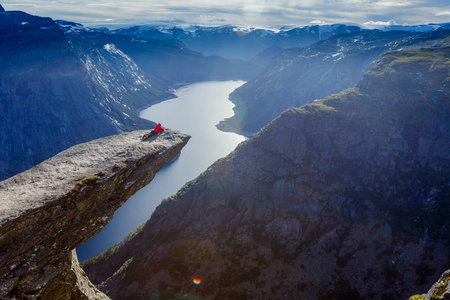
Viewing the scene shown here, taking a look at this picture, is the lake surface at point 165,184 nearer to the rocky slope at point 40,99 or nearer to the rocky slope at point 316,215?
the rocky slope at point 316,215

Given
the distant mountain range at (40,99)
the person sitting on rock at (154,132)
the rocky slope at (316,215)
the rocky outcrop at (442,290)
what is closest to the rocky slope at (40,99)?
the distant mountain range at (40,99)

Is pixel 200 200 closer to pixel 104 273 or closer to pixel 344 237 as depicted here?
pixel 104 273

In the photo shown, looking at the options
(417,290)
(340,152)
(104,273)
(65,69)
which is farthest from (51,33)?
(417,290)

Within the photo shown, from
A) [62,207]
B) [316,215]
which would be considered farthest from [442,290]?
[316,215]

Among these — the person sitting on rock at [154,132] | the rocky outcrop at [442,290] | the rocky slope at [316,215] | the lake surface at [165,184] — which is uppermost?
the person sitting on rock at [154,132]

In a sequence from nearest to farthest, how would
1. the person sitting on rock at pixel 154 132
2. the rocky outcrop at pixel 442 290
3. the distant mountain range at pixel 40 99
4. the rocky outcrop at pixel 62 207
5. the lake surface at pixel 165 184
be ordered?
the rocky outcrop at pixel 442 290 → the rocky outcrop at pixel 62 207 → the person sitting on rock at pixel 154 132 → the lake surface at pixel 165 184 → the distant mountain range at pixel 40 99

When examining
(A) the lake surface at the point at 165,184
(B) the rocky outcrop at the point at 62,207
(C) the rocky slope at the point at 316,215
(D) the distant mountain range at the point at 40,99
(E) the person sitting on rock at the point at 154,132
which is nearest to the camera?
(B) the rocky outcrop at the point at 62,207
